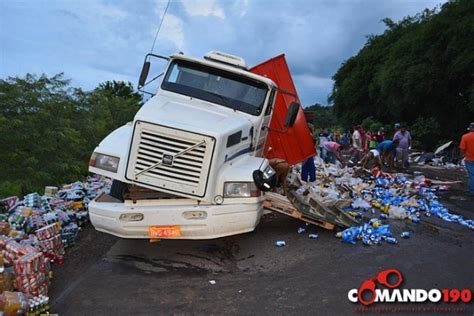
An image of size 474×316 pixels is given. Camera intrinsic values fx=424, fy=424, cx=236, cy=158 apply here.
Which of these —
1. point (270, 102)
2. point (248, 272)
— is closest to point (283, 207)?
point (248, 272)

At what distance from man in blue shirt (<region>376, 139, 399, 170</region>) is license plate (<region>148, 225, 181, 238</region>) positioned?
11995 mm

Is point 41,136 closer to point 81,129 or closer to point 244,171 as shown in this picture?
point 81,129

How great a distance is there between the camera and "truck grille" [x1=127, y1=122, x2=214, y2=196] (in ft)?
16.4

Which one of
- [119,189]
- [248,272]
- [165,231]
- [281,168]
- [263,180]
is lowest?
[248,272]

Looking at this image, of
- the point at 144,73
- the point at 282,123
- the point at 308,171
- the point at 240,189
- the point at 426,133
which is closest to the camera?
the point at 240,189

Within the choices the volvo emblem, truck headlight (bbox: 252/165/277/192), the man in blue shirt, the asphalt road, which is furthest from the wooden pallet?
the man in blue shirt

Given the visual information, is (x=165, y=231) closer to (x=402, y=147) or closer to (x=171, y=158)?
(x=171, y=158)

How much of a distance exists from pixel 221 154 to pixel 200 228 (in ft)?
3.02

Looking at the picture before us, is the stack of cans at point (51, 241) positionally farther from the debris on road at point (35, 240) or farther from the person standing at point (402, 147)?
the person standing at point (402, 147)

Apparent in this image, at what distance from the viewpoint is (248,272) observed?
5082 mm

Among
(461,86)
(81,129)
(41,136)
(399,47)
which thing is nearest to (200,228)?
(41,136)

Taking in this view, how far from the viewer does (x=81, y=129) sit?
1750 centimetres

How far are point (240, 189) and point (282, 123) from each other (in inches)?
133

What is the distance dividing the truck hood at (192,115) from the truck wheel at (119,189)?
949 mm
